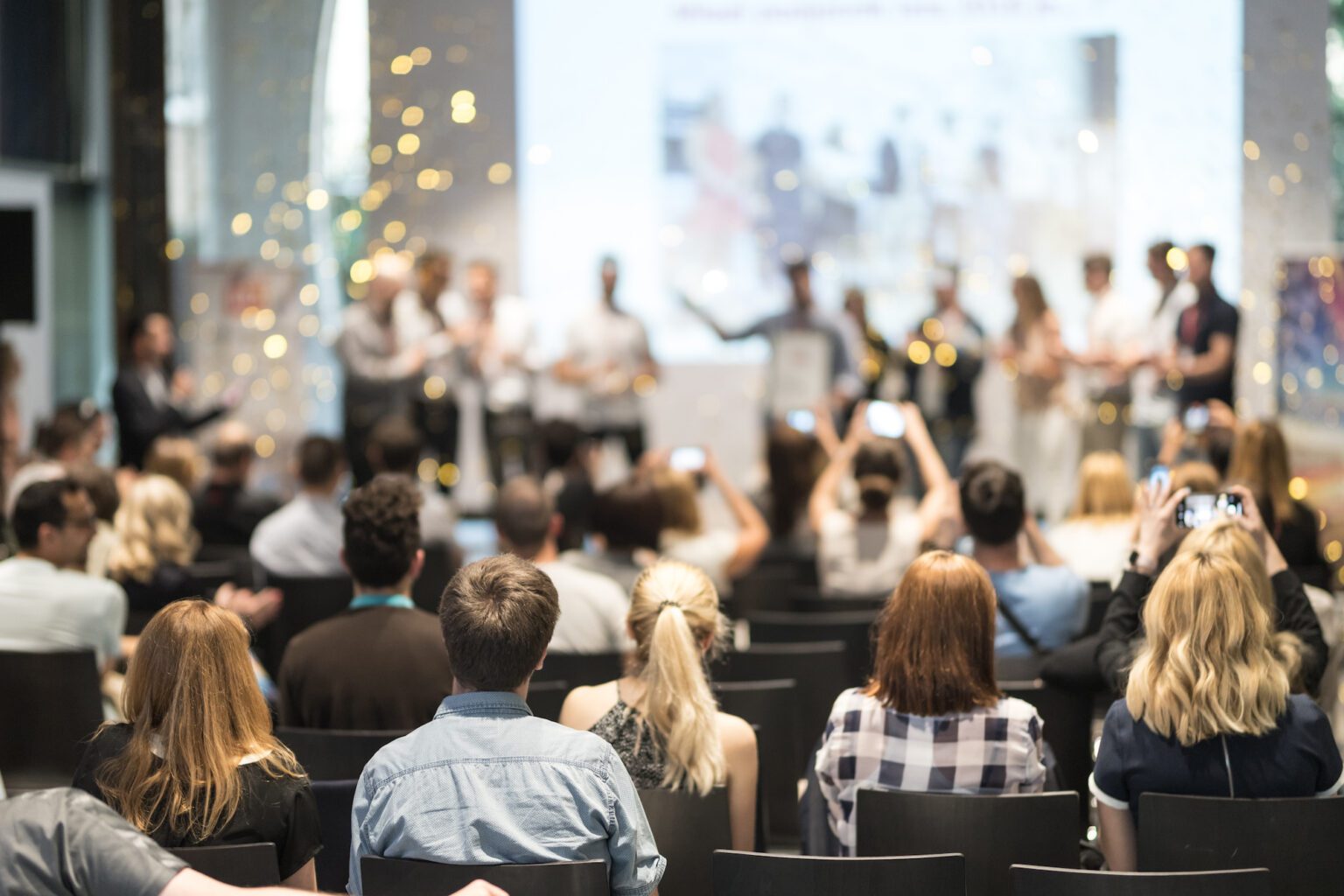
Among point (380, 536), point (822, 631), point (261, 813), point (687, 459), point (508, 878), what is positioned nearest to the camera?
point (508, 878)

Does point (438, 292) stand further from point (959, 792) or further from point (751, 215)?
point (959, 792)

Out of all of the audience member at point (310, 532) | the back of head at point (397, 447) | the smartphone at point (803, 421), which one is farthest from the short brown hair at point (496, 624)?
the smartphone at point (803, 421)

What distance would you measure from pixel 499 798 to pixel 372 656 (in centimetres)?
123

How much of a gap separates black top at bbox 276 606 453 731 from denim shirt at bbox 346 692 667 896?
108cm

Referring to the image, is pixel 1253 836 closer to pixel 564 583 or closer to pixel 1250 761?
pixel 1250 761

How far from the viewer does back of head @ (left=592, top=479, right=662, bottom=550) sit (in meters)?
4.43

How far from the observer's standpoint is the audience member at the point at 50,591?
3758 mm

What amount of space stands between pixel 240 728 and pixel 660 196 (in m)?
7.73

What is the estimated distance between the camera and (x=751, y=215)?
9.73m

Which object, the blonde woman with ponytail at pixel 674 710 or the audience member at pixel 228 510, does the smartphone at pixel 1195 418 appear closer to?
the audience member at pixel 228 510

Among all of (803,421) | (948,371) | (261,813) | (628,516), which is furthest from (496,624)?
(948,371)

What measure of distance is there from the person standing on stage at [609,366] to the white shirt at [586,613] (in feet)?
15.4

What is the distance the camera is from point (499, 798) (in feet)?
7.06

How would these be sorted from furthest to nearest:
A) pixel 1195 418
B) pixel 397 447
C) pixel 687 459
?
pixel 1195 418 → pixel 687 459 → pixel 397 447
